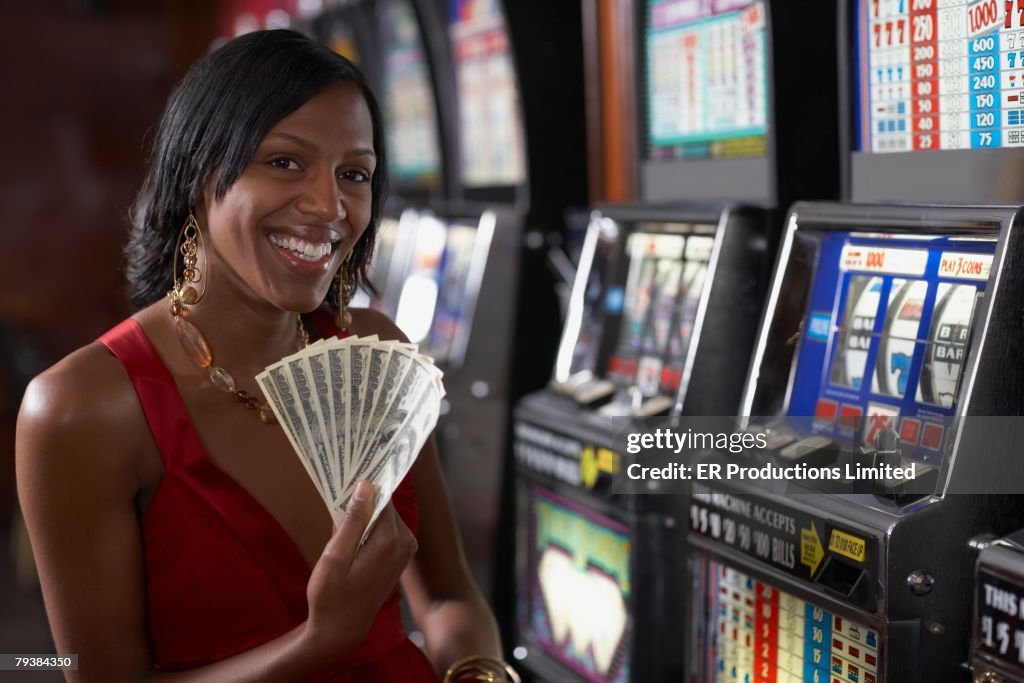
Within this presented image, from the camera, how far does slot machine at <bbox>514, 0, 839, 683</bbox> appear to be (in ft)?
7.65

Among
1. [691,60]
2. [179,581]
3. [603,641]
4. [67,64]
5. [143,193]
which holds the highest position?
[67,64]

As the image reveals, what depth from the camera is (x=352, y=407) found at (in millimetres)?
1575

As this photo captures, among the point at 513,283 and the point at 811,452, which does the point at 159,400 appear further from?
the point at 513,283

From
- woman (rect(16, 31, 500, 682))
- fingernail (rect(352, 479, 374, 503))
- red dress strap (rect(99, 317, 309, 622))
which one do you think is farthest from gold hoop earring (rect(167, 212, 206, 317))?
fingernail (rect(352, 479, 374, 503))

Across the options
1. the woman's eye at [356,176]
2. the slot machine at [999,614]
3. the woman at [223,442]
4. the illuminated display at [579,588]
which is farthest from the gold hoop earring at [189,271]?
the slot machine at [999,614]

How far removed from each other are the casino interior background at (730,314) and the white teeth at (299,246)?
0.54 m

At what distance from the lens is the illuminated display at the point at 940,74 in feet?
6.02

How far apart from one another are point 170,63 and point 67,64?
27.3 inches

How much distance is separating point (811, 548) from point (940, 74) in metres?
0.86

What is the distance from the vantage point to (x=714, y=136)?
2.65 meters

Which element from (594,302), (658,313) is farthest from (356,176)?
(594,302)

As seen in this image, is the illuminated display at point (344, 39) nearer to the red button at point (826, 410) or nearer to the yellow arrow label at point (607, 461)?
the yellow arrow label at point (607, 461)

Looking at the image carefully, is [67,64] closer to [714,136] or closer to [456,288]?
[456,288]

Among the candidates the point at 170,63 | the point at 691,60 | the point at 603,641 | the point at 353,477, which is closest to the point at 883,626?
the point at 353,477
